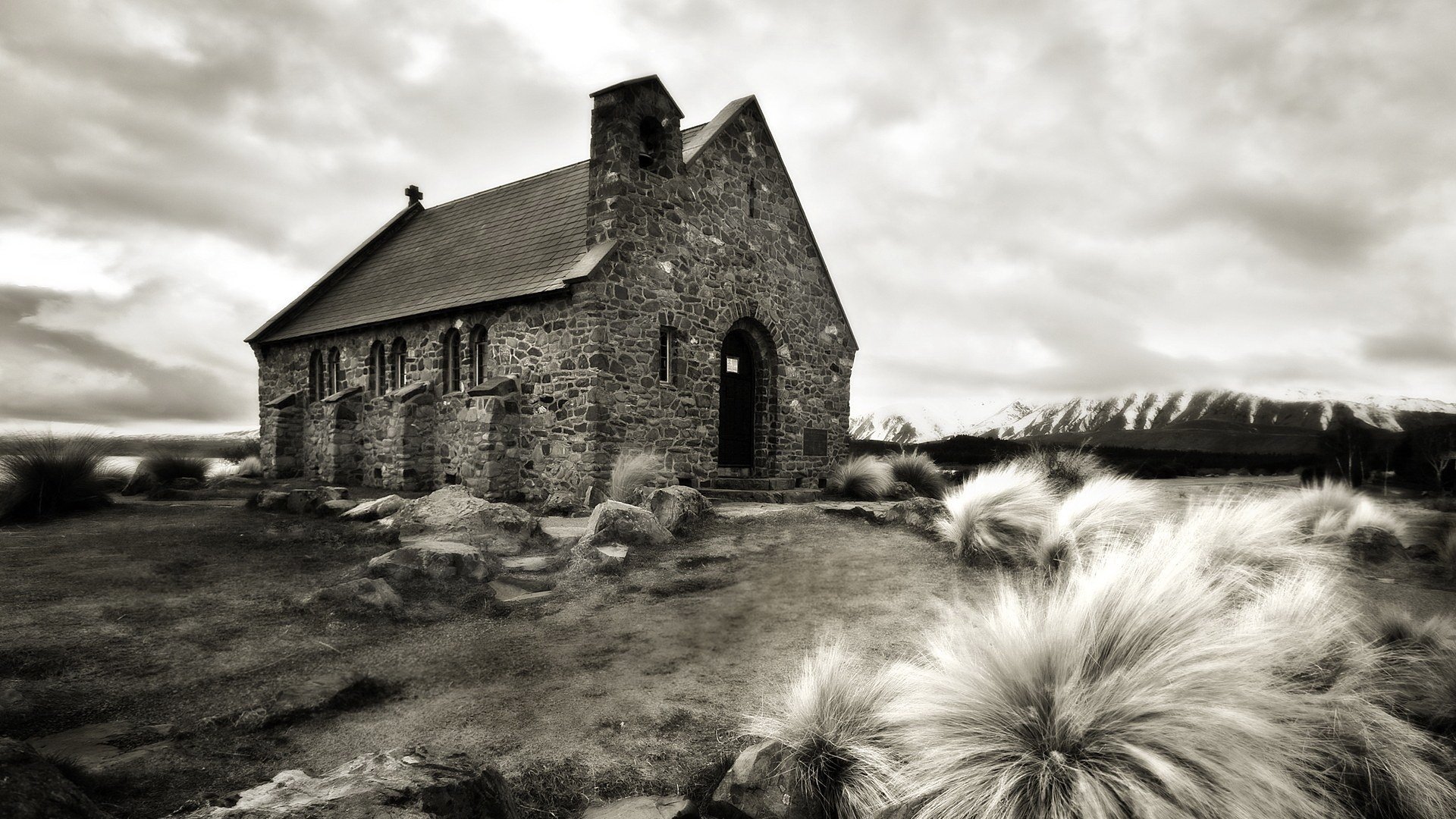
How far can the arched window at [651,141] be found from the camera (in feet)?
45.3

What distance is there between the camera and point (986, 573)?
24.1 ft

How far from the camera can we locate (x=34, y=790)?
2.23 metres

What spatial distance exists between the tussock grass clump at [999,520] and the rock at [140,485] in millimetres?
19120

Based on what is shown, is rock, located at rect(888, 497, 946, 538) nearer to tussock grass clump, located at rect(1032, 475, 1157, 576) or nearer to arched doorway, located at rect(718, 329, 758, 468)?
tussock grass clump, located at rect(1032, 475, 1157, 576)

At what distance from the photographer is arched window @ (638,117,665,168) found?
13820 mm

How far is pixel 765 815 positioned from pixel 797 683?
769 mm

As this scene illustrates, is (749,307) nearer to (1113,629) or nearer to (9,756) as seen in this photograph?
(1113,629)

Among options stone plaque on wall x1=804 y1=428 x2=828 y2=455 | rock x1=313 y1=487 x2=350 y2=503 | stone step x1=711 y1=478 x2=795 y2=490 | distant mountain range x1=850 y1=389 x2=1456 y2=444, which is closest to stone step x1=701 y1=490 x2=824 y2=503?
stone step x1=711 y1=478 x2=795 y2=490

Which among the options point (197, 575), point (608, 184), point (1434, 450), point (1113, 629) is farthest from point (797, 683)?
point (1434, 450)

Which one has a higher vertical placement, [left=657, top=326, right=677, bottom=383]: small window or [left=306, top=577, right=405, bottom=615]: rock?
[left=657, top=326, right=677, bottom=383]: small window

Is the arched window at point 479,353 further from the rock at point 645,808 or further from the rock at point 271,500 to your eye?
the rock at point 645,808

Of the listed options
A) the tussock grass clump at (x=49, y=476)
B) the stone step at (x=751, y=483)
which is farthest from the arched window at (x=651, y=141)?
the tussock grass clump at (x=49, y=476)

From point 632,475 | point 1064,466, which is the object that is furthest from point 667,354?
point 1064,466

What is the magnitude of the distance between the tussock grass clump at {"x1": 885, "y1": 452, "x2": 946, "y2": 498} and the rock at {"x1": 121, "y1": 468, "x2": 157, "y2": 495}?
18.4m
